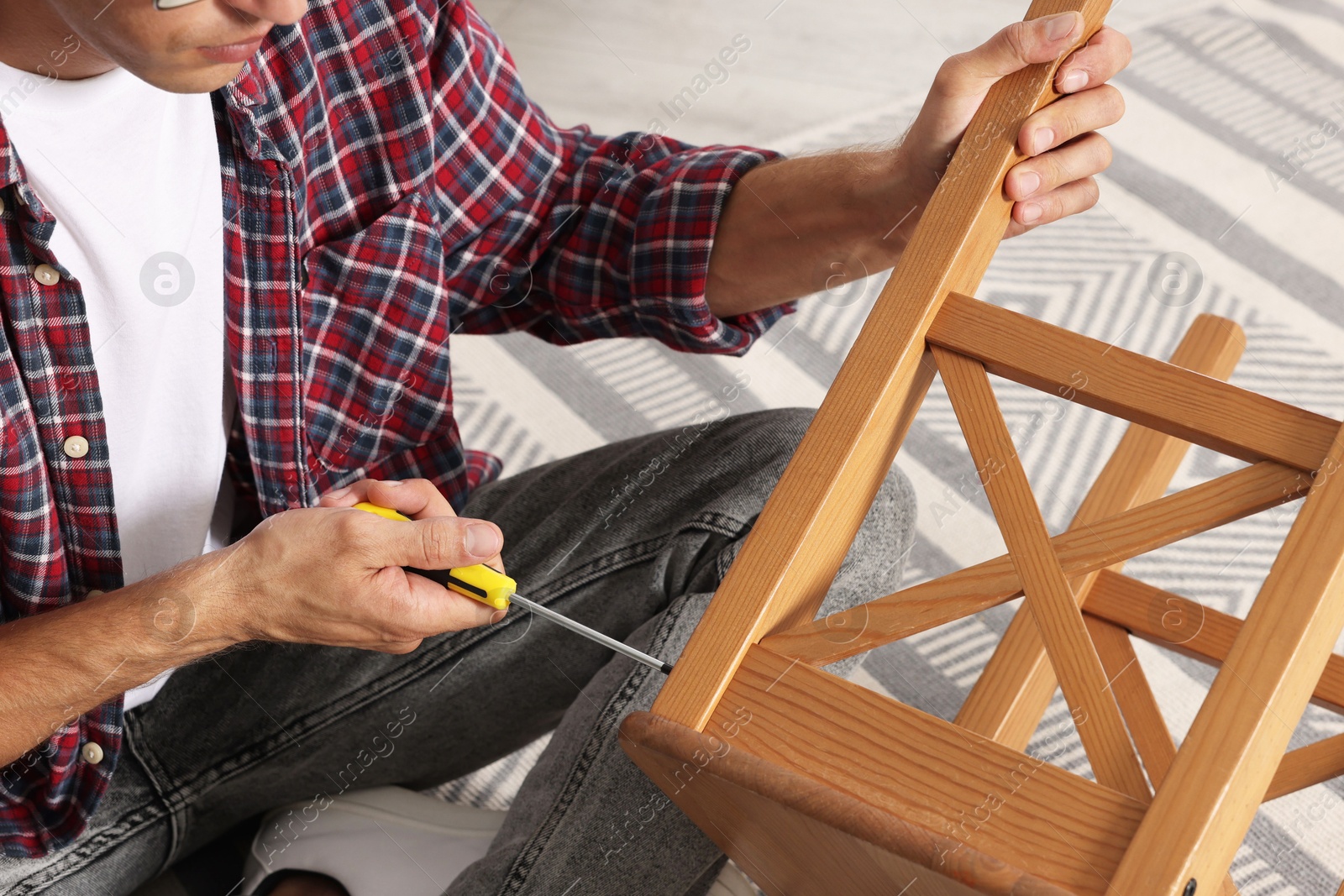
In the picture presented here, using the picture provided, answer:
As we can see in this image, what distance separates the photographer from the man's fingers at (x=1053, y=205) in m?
0.68

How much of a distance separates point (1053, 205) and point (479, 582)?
43 centimetres

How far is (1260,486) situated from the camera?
1.75 ft

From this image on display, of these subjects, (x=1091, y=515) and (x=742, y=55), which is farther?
(x=742, y=55)

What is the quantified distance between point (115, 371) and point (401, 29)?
A: 1.03 ft

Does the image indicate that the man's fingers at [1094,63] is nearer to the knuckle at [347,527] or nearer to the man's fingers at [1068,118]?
the man's fingers at [1068,118]

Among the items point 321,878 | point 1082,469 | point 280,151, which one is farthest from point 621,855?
point 1082,469

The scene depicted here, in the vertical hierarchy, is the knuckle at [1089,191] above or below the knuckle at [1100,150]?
below

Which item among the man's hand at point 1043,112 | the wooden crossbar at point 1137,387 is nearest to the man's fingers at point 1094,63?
the man's hand at point 1043,112

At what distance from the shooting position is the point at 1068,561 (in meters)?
0.55

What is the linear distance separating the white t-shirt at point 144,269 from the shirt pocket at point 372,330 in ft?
0.24

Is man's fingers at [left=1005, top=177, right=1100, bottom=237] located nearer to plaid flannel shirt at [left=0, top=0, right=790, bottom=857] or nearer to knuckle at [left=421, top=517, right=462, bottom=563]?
plaid flannel shirt at [left=0, top=0, right=790, bottom=857]

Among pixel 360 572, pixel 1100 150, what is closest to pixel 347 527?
pixel 360 572

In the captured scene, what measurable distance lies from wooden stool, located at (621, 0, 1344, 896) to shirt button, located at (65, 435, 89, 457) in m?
0.40

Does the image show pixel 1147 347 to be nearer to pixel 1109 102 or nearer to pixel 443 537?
pixel 1109 102
